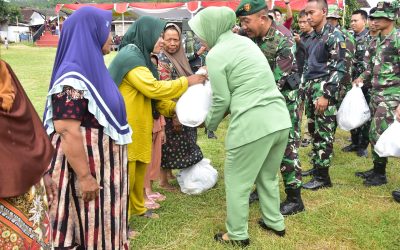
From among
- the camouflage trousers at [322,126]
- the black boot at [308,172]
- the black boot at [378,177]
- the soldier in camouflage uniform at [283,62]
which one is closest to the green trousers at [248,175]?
the soldier in camouflage uniform at [283,62]

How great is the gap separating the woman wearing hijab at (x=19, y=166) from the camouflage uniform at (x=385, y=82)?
3.54 meters

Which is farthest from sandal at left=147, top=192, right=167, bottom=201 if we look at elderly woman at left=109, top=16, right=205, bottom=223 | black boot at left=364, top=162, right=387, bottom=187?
black boot at left=364, top=162, right=387, bottom=187

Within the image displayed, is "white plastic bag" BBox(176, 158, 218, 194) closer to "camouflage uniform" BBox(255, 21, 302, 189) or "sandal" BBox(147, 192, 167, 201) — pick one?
"sandal" BBox(147, 192, 167, 201)

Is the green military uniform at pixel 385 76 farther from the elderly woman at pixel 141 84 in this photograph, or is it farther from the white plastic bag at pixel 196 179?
the elderly woman at pixel 141 84

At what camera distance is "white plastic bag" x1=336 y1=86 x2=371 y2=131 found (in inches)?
181

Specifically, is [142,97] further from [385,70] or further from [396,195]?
[396,195]

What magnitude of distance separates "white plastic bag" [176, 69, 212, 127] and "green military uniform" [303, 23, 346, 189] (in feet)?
5.41

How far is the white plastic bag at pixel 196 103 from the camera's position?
122 inches

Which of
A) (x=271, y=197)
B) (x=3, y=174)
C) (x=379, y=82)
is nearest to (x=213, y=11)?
(x=271, y=197)

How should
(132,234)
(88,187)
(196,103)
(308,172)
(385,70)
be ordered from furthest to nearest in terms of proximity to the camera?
(308,172) → (385,70) → (132,234) → (196,103) → (88,187)

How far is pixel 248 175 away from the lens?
9.66ft

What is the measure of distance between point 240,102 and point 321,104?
1664 mm

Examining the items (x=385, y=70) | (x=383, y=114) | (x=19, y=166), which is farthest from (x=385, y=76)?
(x=19, y=166)

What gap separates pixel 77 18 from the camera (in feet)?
7.41
